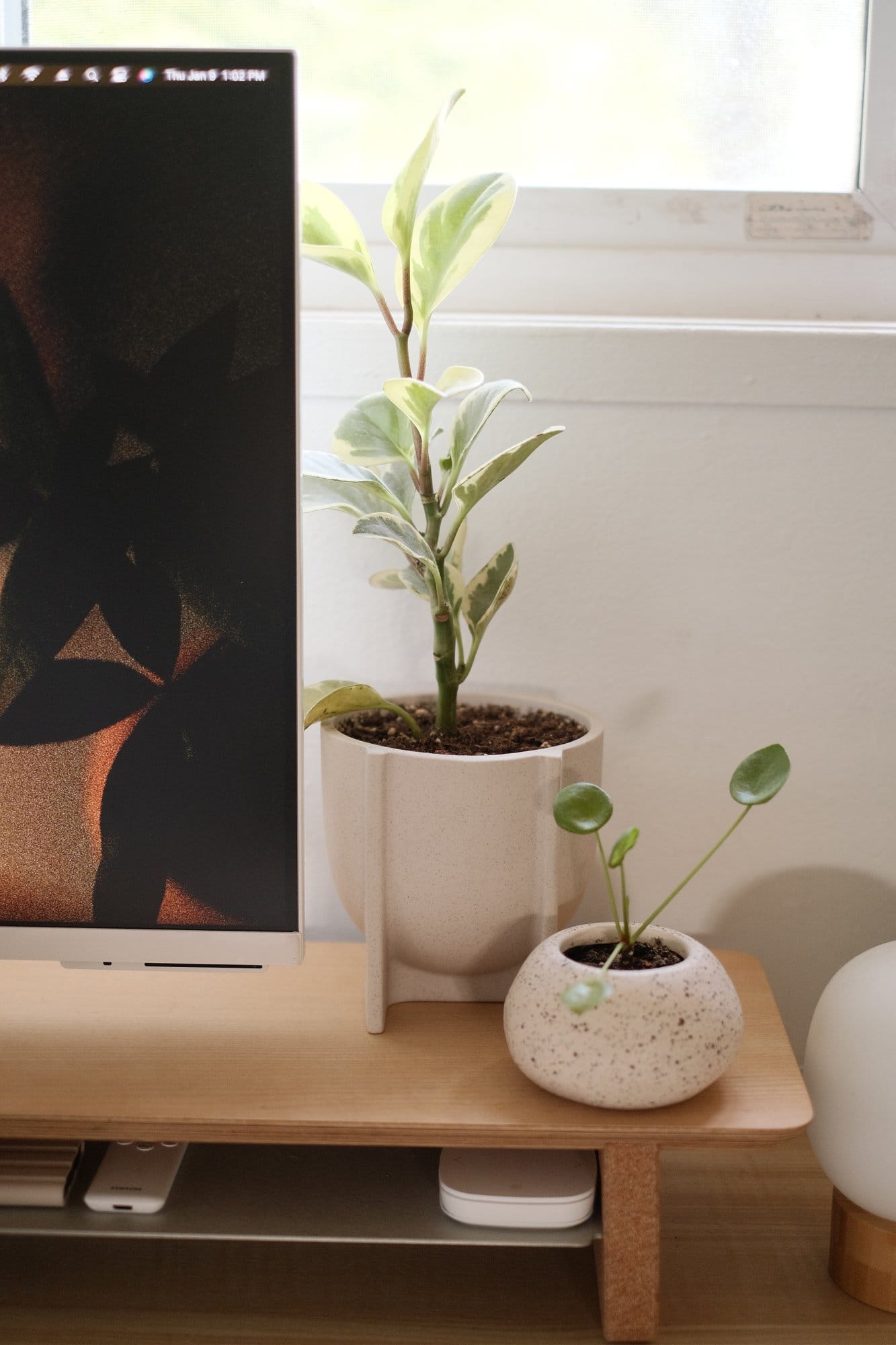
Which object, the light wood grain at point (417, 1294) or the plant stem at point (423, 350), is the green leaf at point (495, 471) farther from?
the light wood grain at point (417, 1294)

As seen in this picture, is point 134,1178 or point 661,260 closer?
point 134,1178

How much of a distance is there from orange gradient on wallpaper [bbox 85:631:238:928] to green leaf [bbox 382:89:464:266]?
345 mm

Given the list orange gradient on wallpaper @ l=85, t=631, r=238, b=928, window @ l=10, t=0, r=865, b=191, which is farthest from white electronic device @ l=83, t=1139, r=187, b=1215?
window @ l=10, t=0, r=865, b=191

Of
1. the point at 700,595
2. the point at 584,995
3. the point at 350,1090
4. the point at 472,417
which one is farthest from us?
the point at 700,595

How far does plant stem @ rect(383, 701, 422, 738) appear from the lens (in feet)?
2.82

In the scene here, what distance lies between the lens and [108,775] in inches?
31.0

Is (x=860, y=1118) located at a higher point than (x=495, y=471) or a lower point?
lower

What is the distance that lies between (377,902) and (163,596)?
0.91 feet

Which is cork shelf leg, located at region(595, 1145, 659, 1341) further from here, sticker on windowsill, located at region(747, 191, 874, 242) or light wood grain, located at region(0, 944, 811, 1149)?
sticker on windowsill, located at region(747, 191, 874, 242)

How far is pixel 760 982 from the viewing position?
36.2 inches

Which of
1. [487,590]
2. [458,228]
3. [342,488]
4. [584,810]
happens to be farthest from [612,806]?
[458,228]

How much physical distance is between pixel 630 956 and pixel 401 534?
0.36 metres

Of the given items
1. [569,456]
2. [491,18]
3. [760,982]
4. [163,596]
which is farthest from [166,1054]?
[491,18]

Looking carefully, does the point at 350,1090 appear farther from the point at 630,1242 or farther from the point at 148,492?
the point at 148,492
